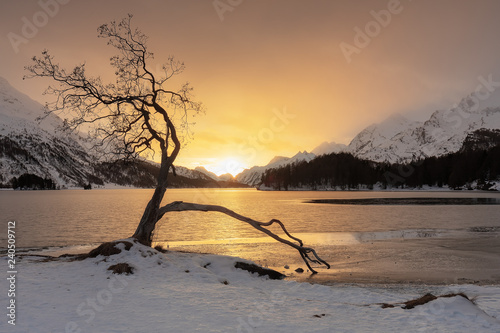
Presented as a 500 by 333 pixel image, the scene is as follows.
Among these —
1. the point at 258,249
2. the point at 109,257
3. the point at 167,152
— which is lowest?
the point at 258,249

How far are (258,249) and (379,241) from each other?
496 inches

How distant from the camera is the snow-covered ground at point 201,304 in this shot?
930 centimetres

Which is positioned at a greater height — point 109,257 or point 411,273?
point 109,257

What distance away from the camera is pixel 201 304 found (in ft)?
36.7

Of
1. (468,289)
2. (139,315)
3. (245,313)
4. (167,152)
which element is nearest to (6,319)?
(139,315)

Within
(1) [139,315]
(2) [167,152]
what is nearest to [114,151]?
(2) [167,152]

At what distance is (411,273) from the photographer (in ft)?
64.3

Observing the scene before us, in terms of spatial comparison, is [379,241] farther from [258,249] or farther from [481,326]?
[481,326]

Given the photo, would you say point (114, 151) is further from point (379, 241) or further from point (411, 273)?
point (379, 241)

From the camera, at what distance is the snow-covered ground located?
9297 millimetres

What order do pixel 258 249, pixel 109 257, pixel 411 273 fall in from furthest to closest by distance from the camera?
pixel 258 249 → pixel 411 273 → pixel 109 257

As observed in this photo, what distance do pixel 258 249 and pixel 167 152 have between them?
1149 cm

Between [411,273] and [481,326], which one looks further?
[411,273]

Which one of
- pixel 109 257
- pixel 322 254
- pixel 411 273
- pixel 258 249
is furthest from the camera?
pixel 258 249
